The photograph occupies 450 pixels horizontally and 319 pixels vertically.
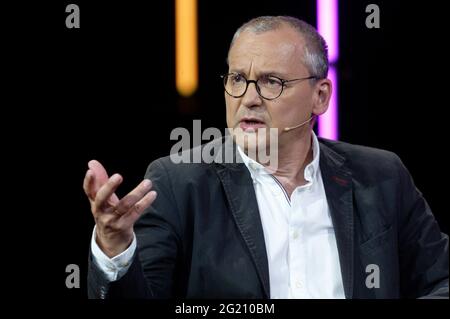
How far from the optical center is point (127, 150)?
10.7 ft

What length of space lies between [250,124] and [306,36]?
394 millimetres

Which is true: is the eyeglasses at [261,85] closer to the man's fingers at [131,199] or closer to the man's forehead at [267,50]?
the man's forehead at [267,50]

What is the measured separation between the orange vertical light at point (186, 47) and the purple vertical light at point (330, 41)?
0.58m

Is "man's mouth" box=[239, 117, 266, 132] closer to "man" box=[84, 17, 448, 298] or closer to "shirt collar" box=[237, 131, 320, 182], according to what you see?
"man" box=[84, 17, 448, 298]

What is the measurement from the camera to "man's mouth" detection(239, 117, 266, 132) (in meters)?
2.54

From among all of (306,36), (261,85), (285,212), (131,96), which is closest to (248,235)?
(285,212)

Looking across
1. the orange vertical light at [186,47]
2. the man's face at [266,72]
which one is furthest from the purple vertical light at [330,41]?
the man's face at [266,72]

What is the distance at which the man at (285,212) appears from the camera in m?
2.35

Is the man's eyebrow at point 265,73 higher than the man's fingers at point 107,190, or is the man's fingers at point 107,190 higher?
the man's eyebrow at point 265,73

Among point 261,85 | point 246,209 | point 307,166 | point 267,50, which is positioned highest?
point 267,50

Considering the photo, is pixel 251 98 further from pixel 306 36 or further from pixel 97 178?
pixel 97 178

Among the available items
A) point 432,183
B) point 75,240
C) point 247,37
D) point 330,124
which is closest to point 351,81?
point 330,124

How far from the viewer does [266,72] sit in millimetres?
2557

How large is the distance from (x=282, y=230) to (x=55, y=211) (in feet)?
3.45
